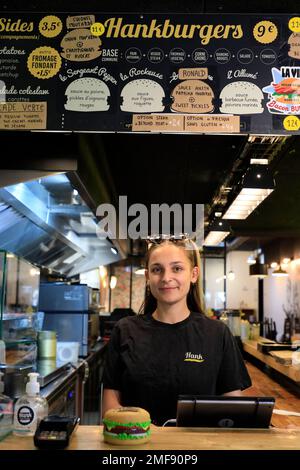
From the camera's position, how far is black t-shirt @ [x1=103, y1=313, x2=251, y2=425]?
6.47ft

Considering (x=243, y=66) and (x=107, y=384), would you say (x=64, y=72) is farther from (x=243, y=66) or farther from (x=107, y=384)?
(x=107, y=384)

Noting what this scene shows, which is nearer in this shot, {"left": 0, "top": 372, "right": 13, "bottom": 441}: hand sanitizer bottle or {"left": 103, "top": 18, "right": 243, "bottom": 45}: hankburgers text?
{"left": 0, "top": 372, "right": 13, "bottom": 441}: hand sanitizer bottle

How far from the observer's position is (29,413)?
5.10ft

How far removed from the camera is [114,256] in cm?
1001

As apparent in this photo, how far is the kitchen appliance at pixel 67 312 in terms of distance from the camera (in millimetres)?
6184

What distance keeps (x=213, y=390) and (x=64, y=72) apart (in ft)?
5.49

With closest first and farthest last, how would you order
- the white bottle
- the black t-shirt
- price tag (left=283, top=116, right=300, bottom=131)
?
the white bottle < the black t-shirt < price tag (left=283, top=116, right=300, bottom=131)

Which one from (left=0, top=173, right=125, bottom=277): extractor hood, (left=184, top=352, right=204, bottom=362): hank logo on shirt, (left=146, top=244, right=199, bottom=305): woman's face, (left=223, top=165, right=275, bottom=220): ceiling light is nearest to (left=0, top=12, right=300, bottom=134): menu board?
(left=0, top=173, right=125, bottom=277): extractor hood

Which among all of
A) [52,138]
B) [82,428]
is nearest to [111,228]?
[52,138]

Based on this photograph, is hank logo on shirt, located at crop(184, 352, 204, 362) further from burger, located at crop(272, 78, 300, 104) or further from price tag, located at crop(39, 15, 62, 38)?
price tag, located at crop(39, 15, 62, 38)

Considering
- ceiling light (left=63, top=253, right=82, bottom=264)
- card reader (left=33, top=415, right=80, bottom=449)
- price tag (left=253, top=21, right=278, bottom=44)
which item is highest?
price tag (left=253, top=21, right=278, bottom=44)

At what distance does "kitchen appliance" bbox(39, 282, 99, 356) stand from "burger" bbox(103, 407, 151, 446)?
4820mm
